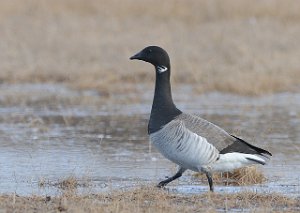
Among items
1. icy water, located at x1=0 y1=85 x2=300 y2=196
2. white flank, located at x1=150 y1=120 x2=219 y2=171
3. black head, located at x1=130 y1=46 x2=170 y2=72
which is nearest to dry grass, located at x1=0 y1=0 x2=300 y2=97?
icy water, located at x1=0 y1=85 x2=300 y2=196

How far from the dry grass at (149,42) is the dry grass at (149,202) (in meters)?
8.52

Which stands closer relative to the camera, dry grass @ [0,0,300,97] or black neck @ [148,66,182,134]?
black neck @ [148,66,182,134]

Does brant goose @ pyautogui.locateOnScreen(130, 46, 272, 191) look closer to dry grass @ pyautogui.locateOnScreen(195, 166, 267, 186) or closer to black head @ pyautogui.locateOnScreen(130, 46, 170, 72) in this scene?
dry grass @ pyautogui.locateOnScreen(195, 166, 267, 186)

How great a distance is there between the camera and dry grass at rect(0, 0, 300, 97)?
17.4m

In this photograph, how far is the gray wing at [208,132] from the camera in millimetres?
8688

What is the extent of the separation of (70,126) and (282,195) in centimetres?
601

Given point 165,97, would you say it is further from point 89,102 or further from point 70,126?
point 89,102

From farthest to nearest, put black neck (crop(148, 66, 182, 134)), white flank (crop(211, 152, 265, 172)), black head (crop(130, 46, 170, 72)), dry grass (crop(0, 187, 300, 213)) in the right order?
black head (crop(130, 46, 170, 72))
black neck (crop(148, 66, 182, 134))
white flank (crop(211, 152, 265, 172))
dry grass (crop(0, 187, 300, 213))

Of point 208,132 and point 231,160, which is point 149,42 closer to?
point 208,132

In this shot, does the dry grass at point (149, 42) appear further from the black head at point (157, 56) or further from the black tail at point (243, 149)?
the black tail at point (243, 149)

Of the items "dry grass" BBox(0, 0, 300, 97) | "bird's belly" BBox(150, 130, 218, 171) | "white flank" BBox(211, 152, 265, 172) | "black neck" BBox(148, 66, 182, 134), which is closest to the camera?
"bird's belly" BBox(150, 130, 218, 171)

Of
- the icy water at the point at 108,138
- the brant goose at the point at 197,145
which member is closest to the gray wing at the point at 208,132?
the brant goose at the point at 197,145

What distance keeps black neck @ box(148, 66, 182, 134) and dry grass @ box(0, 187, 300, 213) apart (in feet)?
2.59

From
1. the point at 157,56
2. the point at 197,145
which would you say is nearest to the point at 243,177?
the point at 197,145
